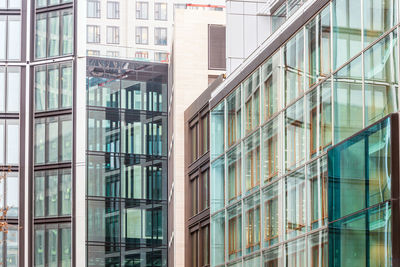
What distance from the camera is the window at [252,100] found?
4325cm

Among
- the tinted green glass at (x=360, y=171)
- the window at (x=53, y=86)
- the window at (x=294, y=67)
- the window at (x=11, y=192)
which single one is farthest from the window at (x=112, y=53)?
the tinted green glass at (x=360, y=171)

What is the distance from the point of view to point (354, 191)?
29.0 metres

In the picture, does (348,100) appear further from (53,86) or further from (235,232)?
(53,86)

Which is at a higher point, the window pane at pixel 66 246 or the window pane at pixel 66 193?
the window pane at pixel 66 193

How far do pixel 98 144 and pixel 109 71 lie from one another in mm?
4964

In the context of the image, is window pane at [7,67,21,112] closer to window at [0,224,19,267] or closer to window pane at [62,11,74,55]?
window pane at [62,11,74,55]

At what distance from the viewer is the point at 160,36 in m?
128

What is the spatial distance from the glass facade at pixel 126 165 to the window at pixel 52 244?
1.47m

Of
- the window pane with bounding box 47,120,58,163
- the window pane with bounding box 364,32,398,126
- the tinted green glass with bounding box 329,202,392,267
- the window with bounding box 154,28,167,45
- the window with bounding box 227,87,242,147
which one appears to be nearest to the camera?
the tinted green glass with bounding box 329,202,392,267

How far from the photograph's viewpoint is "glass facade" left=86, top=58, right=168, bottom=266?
2549 inches

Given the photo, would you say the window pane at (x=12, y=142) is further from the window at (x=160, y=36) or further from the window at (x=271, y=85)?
the window at (x=160, y=36)

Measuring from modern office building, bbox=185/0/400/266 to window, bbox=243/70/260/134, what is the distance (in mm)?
87

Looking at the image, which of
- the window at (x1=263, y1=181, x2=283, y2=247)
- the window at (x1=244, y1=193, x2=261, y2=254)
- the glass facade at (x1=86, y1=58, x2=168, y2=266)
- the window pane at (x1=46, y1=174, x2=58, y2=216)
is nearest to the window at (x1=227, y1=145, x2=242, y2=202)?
the window at (x1=244, y1=193, x2=261, y2=254)

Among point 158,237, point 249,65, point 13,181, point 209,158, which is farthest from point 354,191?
point 13,181
